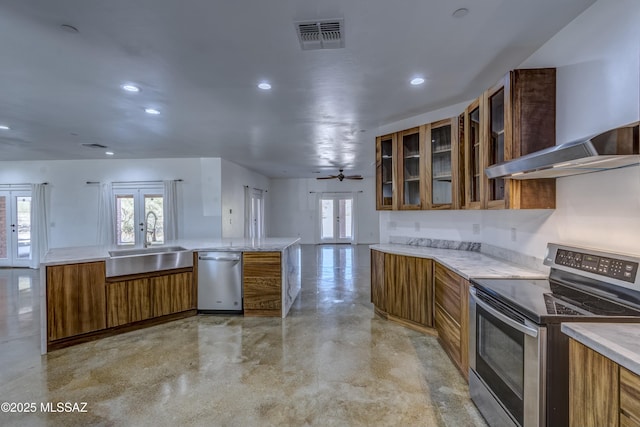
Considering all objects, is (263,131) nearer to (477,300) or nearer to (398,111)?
(398,111)

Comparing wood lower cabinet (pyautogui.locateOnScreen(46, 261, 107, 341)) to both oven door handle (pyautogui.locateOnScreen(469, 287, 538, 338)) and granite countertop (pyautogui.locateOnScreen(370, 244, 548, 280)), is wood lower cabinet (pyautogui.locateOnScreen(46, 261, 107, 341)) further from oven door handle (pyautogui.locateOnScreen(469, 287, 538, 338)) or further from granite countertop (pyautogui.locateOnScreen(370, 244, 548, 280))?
oven door handle (pyautogui.locateOnScreen(469, 287, 538, 338))

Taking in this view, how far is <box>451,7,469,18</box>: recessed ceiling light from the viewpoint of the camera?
186 centimetres

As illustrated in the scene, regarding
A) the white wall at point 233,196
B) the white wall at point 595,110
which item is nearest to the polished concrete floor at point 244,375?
the white wall at point 595,110

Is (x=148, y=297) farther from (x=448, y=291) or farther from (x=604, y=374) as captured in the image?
(x=604, y=374)

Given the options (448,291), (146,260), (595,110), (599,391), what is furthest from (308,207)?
(599,391)

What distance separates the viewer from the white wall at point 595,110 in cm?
164

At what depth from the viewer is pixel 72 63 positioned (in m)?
2.56

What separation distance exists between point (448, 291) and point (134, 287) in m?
3.35

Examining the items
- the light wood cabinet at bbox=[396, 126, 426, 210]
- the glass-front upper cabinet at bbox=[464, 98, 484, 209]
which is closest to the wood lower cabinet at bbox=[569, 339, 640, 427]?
the glass-front upper cabinet at bbox=[464, 98, 484, 209]

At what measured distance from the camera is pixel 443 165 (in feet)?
11.3

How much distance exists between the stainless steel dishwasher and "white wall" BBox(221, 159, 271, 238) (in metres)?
3.08

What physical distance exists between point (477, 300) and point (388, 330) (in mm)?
1644

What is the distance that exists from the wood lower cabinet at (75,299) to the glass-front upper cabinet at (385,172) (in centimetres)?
327

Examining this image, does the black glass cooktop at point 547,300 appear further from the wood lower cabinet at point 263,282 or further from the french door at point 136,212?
the french door at point 136,212
